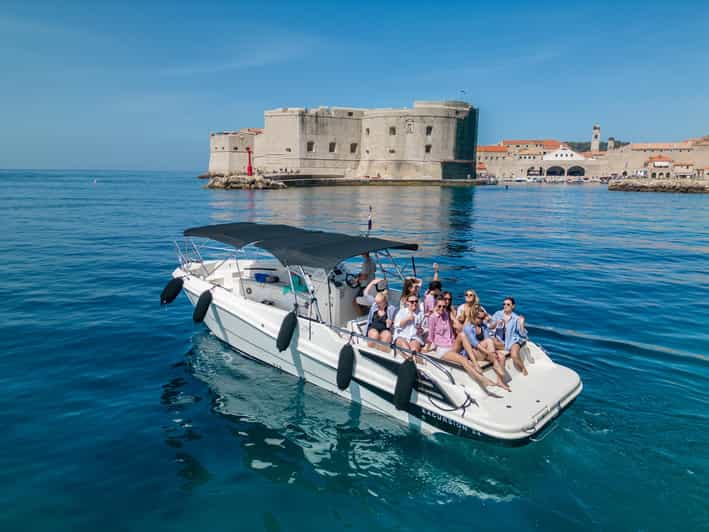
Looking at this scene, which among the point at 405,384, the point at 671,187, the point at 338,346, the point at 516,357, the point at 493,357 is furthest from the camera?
the point at 671,187

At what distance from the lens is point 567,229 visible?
26.6m

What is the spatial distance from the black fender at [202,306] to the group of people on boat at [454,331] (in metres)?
3.00

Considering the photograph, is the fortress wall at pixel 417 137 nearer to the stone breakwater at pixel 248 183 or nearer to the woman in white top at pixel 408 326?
the stone breakwater at pixel 248 183

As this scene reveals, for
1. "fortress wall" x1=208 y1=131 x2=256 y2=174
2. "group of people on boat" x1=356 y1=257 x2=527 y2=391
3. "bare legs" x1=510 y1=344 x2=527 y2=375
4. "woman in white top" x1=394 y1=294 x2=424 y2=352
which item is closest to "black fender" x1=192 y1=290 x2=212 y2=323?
"group of people on boat" x1=356 y1=257 x2=527 y2=391

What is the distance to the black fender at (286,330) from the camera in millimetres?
6832

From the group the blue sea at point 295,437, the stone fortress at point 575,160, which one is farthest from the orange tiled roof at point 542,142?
the blue sea at point 295,437

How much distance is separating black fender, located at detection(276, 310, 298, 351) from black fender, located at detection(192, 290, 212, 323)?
1.79 meters

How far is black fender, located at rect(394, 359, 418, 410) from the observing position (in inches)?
221

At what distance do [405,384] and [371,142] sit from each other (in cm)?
6485

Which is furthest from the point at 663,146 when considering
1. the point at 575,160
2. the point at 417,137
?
the point at 417,137

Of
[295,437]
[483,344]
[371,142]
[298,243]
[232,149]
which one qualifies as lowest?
[295,437]

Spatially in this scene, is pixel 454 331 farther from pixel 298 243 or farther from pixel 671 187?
pixel 671 187

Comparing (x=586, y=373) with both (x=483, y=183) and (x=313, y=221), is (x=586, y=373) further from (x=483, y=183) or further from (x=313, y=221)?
(x=483, y=183)

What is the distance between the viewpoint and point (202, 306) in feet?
26.2
